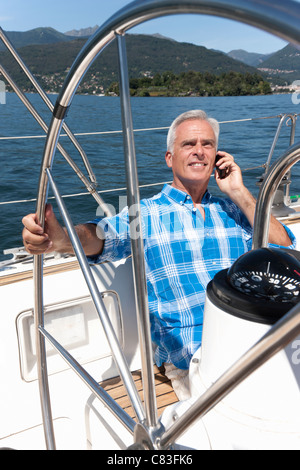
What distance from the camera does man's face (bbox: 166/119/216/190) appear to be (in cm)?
136

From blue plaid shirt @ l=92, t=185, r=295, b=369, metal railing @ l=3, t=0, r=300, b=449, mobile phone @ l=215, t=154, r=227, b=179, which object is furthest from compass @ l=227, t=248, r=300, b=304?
mobile phone @ l=215, t=154, r=227, b=179

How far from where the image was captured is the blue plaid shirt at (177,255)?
1194 millimetres

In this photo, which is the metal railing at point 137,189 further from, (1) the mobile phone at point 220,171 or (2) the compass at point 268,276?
(1) the mobile phone at point 220,171

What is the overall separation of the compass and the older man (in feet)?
1.75

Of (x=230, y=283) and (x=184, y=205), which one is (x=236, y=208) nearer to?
(x=184, y=205)

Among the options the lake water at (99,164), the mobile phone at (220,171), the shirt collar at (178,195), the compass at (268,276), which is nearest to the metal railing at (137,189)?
the compass at (268,276)

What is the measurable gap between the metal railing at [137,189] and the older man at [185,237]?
374 mm

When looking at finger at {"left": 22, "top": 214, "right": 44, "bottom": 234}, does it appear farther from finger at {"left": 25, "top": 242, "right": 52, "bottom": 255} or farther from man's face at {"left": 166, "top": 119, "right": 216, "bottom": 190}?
man's face at {"left": 166, "top": 119, "right": 216, "bottom": 190}

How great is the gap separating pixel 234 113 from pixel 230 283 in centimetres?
1540

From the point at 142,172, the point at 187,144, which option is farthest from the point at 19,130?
the point at 187,144

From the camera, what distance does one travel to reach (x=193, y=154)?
1.36m

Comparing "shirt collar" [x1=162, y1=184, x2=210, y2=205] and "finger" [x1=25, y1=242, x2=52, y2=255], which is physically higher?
"shirt collar" [x1=162, y1=184, x2=210, y2=205]

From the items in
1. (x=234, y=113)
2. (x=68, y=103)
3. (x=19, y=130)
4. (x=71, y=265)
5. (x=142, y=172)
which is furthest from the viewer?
(x=234, y=113)

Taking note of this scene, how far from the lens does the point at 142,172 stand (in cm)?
673
